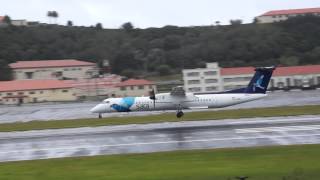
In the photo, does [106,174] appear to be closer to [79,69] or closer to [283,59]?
[283,59]

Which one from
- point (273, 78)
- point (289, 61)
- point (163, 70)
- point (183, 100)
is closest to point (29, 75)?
point (163, 70)

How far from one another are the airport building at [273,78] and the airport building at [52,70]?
153 ft

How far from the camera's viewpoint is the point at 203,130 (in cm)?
3075

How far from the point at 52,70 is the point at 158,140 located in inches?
5105

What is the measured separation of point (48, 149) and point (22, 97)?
287 feet

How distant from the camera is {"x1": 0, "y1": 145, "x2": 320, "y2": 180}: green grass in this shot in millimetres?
16656

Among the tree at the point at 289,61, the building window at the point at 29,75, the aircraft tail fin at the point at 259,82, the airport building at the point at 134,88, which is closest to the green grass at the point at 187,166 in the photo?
the aircraft tail fin at the point at 259,82

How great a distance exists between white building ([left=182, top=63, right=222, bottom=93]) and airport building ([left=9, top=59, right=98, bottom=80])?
45.3 m

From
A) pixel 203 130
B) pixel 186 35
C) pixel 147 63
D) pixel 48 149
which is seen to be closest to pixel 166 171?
pixel 48 149

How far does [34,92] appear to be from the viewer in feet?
370

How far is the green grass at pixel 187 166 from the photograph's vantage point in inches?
656

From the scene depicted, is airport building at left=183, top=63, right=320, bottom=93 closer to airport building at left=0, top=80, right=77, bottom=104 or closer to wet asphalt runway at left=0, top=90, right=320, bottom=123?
airport building at left=0, top=80, right=77, bottom=104

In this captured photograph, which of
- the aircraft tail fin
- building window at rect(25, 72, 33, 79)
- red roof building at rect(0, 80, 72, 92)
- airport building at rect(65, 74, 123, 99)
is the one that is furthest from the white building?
the aircraft tail fin

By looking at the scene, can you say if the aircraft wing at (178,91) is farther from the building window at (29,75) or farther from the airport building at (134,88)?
the building window at (29,75)
